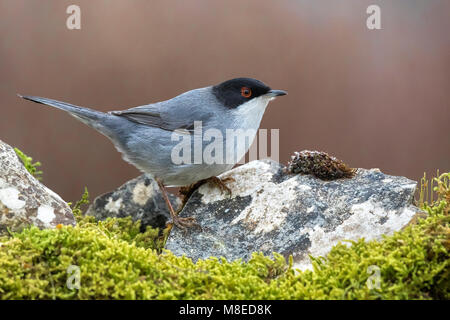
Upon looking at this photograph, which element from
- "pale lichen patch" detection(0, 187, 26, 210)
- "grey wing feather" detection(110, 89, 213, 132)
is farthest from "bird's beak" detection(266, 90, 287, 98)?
"pale lichen patch" detection(0, 187, 26, 210)

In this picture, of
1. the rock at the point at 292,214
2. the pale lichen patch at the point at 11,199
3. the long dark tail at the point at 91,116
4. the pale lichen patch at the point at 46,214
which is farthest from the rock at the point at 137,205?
the pale lichen patch at the point at 11,199

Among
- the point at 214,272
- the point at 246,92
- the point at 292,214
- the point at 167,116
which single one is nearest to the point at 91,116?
the point at 167,116

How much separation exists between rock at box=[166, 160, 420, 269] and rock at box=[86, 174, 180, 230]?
0.44 meters

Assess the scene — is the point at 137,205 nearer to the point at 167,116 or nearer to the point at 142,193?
the point at 142,193

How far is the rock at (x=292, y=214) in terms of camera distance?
329 cm

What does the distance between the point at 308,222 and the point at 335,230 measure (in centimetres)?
21

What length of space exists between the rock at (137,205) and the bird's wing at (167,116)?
618mm

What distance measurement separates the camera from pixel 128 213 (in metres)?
4.40

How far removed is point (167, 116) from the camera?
14.3ft

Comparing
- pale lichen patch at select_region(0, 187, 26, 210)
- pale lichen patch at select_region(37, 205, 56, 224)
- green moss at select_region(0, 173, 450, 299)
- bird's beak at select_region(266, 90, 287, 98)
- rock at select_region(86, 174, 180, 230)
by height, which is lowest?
rock at select_region(86, 174, 180, 230)

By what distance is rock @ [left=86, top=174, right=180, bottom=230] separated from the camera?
173 inches

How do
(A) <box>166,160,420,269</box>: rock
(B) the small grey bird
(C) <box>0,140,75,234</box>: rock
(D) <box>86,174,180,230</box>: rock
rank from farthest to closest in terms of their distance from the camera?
1. (D) <box>86,174,180,230</box>: rock
2. (B) the small grey bird
3. (A) <box>166,160,420,269</box>: rock
4. (C) <box>0,140,75,234</box>: rock

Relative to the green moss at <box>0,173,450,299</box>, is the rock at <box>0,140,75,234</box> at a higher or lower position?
higher

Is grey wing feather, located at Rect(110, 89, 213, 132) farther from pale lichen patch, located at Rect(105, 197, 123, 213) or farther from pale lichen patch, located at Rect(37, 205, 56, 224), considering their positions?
pale lichen patch, located at Rect(37, 205, 56, 224)
